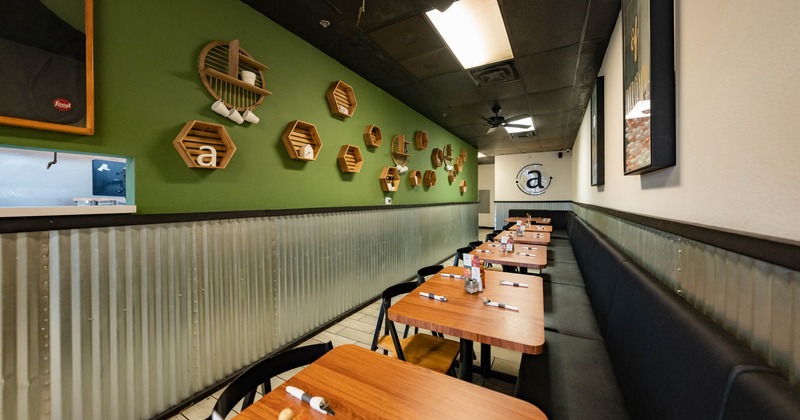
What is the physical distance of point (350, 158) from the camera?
3320 mm

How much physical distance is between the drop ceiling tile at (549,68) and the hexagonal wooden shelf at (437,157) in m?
2.05

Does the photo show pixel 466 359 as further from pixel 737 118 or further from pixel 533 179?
pixel 533 179

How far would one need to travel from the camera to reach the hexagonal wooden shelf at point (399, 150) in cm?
421

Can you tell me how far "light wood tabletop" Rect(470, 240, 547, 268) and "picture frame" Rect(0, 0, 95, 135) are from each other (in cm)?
287

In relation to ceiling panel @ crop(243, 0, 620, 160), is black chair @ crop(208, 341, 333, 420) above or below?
below

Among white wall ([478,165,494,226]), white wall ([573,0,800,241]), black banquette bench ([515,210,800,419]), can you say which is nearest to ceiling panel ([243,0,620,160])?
white wall ([573,0,800,241])

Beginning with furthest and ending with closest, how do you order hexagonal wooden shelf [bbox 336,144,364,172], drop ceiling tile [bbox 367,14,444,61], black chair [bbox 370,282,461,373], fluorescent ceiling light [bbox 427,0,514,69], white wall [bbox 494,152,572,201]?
white wall [bbox 494,152,572,201] → hexagonal wooden shelf [bbox 336,144,364,172] → drop ceiling tile [bbox 367,14,444,61] → fluorescent ceiling light [bbox 427,0,514,69] → black chair [bbox 370,282,461,373]

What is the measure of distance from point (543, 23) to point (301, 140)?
2.47m

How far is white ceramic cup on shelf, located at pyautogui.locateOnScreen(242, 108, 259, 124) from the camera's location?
220cm

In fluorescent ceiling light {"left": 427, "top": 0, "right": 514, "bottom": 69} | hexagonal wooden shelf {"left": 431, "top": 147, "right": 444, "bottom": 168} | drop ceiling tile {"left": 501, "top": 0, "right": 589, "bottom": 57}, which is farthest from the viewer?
hexagonal wooden shelf {"left": 431, "top": 147, "right": 444, "bottom": 168}

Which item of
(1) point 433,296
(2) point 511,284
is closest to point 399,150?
(2) point 511,284

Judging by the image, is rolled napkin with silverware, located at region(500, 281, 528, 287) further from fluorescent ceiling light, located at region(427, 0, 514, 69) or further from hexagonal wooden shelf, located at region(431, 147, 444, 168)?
hexagonal wooden shelf, located at region(431, 147, 444, 168)

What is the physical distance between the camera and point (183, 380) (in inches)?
72.8

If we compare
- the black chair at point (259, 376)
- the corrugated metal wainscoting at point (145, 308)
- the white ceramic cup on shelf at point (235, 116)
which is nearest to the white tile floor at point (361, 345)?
the corrugated metal wainscoting at point (145, 308)
